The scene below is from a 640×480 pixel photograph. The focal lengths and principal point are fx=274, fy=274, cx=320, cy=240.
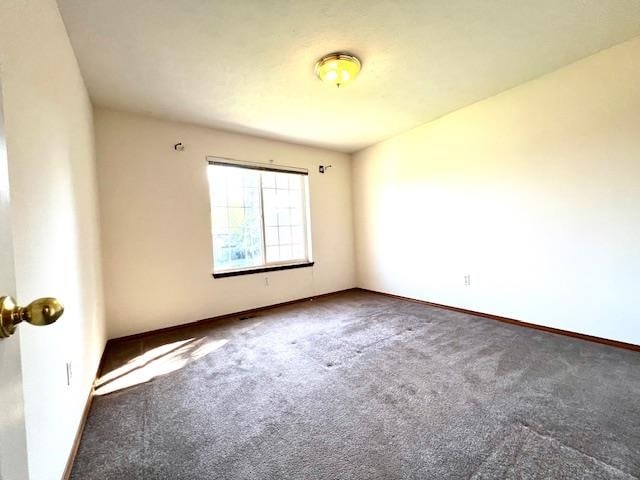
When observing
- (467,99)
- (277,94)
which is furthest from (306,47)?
(467,99)

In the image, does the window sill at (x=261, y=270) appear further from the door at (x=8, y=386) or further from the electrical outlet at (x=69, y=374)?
the door at (x=8, y=386)

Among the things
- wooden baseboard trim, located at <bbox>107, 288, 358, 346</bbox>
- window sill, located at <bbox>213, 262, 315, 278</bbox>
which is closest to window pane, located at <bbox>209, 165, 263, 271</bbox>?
window sill, located at <bbox>213, 262, 315, 278</bbox>

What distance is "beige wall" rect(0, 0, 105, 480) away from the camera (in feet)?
3.28

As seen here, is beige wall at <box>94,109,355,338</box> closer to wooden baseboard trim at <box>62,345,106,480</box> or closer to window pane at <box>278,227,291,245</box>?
window pane at <box>278,227,291,245</box>

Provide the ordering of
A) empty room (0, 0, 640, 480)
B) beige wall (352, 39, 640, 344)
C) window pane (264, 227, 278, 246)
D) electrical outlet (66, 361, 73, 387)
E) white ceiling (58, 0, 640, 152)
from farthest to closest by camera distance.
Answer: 1. window pane (264, 227, 278, 246)
2. beige wall (352, 39, 640, 344)
3. white ceiling (58, 0, 640, 152)
4. electrical outlet (66, 361, 73, 387)
5. empty room (0, 0, 640, 480)

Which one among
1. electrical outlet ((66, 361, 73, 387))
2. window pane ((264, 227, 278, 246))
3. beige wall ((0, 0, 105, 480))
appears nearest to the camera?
beige wall ((0, 0, 105, 480))

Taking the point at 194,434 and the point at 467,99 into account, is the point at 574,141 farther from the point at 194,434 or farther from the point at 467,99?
the point at 194,434

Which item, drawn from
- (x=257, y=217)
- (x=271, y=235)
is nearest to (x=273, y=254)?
(x=271, y=235)

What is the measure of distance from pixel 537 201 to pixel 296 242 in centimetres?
313

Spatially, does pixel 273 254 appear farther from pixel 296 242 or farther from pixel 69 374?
pixel 69 374

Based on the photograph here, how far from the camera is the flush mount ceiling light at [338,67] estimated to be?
222 cm

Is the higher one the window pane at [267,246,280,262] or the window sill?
the window pane at [267,246,280,262]

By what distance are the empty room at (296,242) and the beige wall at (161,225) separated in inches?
0.9

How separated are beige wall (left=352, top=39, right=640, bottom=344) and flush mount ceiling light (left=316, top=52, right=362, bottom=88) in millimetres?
1812
